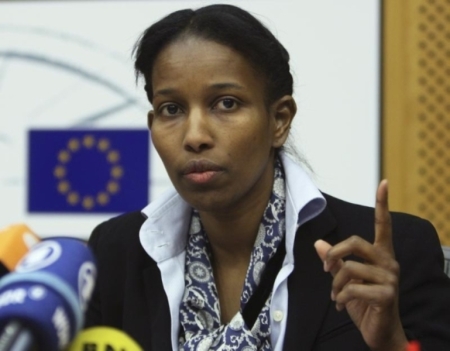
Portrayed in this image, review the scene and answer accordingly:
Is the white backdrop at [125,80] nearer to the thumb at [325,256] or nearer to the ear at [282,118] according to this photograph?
the ear at [282,118]

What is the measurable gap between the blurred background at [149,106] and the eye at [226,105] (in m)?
1.13

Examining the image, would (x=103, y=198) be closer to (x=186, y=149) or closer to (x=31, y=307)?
(x=186, y=149)

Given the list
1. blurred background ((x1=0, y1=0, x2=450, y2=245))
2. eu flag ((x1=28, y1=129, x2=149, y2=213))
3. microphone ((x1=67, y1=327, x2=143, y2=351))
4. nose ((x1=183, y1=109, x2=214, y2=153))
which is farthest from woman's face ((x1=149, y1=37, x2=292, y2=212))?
eu flag ((x1=28, y1=129, x2=149, y2=213))

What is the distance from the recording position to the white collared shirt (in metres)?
1.50

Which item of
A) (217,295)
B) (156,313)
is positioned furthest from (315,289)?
(156,313)

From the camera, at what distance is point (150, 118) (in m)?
1.66

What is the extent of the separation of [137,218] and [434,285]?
0.63m

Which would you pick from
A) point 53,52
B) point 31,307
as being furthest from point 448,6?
point 31,307

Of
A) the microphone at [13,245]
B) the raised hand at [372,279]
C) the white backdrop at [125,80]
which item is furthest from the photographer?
the white backdrop at [125,80]

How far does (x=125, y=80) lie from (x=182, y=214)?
1323mm

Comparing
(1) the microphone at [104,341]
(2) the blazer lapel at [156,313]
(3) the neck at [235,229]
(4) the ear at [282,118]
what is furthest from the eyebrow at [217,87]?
(1) the microphone at [104,341]

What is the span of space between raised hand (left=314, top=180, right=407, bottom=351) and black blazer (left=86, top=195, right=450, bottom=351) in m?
0.18

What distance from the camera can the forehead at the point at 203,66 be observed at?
1488 mm

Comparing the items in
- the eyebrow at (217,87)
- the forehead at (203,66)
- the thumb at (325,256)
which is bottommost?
the thumb at (325,256)
